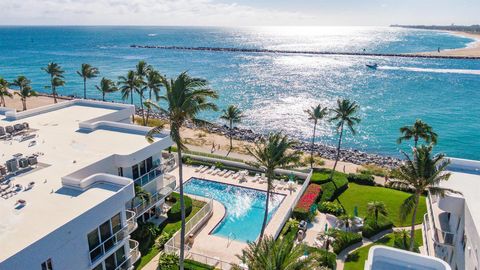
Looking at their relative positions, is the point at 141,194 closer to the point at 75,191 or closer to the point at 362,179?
the point at 75,191

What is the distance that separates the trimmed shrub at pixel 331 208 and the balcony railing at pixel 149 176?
616 inches

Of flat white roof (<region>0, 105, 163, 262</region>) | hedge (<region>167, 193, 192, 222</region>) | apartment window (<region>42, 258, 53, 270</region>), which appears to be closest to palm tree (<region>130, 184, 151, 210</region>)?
flat white roof (<region>0, 105, 163, 262</region>)

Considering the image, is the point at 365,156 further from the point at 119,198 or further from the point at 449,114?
the point at 119,198

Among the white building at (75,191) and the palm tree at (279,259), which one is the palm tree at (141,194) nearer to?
the white building at (75,191)

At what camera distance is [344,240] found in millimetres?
28859

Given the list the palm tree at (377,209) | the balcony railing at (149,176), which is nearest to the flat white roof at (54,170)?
the balcony railing at (149,176)

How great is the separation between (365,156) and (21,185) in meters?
46.6

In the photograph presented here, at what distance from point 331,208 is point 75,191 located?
2279 centimetres

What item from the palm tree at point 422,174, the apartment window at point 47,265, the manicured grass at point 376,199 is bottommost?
the manicured grass at point 376,199

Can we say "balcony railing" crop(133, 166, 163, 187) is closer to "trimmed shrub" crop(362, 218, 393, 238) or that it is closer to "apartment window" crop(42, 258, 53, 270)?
"apartment window" crop(42, 258, 53, 270)

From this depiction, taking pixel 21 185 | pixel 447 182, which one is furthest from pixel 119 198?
pixel 447 182

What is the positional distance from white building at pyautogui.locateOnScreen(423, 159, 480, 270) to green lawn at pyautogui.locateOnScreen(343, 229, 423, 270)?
2.83 meters

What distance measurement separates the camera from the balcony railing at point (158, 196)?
28125 mm

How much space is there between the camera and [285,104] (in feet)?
283
